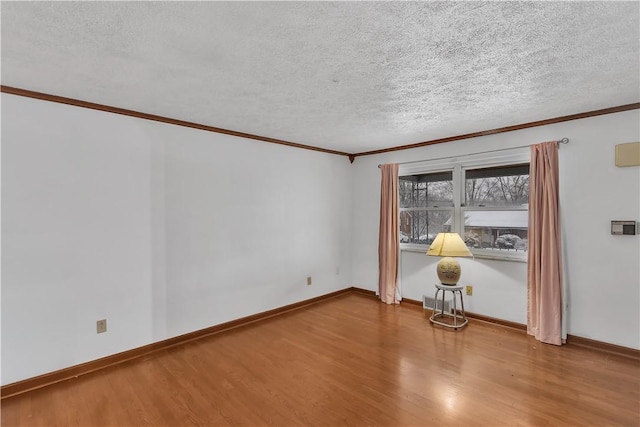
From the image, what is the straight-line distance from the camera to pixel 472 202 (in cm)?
413

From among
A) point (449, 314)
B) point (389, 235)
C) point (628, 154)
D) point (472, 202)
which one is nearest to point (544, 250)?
point (472, 202)

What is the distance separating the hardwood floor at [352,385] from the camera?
7.06 ft

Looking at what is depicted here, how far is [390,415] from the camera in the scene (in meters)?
2.16

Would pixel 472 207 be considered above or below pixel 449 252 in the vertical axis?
above

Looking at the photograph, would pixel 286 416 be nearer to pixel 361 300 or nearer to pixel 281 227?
pixel 281 227

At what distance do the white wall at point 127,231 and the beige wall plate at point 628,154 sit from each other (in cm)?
349

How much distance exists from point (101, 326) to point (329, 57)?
2.92 meters

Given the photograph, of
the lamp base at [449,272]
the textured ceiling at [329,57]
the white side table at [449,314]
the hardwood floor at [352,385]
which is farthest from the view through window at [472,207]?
the hardwood floor at [352,385]

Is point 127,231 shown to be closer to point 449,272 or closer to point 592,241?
point 449,272

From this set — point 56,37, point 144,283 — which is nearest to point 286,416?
point 144,283

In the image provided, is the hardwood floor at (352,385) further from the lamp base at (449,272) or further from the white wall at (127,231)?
the lamp base at (449,272)

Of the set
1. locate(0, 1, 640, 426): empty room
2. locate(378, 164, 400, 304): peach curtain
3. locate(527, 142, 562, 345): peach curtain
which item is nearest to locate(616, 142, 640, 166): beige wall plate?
locate(0, 1, 640, 426): empty room

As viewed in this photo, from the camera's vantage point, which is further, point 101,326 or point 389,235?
point 389,235

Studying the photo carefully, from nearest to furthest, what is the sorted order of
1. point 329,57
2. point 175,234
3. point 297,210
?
point 329,57 → point 175,234 → point 297,210
